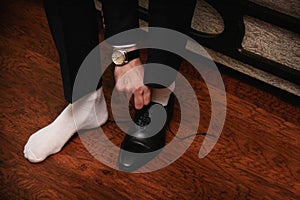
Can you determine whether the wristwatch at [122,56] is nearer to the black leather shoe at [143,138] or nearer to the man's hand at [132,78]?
the man's hand at [132,78]

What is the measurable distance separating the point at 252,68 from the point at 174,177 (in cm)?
42

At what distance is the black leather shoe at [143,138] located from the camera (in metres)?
1.01

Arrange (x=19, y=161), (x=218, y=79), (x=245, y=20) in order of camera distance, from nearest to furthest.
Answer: (x=19, y=161) → (x=245, y=20) → (x=218, y=79)

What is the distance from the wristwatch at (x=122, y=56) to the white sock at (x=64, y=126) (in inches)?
3.9

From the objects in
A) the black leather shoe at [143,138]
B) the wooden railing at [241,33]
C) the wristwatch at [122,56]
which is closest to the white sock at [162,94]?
the black leather shoe at [143,138]

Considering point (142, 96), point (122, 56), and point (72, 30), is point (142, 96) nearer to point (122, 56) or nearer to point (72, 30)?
point (122, 56)

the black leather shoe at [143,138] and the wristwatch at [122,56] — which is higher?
the wristwatch at [122,56]

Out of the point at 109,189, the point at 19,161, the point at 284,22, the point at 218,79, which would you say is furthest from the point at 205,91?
the point at 19,161

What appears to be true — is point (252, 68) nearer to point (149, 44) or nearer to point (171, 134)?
point (171, 134)

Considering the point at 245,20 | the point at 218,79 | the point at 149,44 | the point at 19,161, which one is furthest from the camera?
the point at 218,79

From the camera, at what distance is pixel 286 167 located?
1.05 metres

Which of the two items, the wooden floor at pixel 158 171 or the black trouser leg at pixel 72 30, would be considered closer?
the black trouser leg at pixel 72 30

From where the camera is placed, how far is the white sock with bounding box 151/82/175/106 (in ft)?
3.27

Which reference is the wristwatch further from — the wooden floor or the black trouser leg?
the wooden floor
